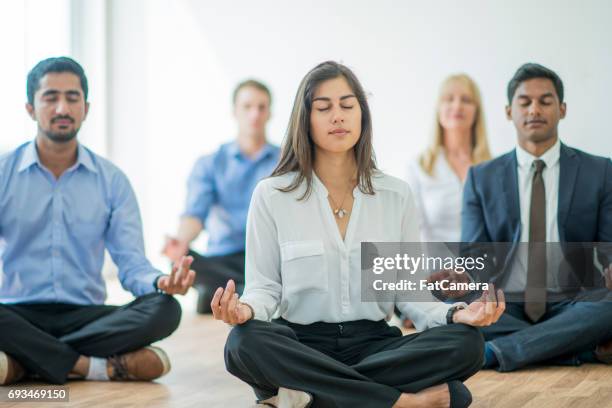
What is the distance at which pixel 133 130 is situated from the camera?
6660 mm

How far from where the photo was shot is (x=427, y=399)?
240 cm

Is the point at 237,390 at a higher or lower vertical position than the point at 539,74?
lower

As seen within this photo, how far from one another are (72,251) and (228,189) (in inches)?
81.3

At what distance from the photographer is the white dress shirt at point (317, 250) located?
8.50 ft

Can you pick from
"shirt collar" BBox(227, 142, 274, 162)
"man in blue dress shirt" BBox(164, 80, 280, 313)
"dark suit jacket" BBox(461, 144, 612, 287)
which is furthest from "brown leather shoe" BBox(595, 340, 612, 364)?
"shirt collar" BBox(227, 142, 274, 162)

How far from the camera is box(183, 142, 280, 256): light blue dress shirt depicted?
5.27m

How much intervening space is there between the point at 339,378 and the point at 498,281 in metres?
1.34

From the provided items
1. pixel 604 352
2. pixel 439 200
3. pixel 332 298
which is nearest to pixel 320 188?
pixel 332 298

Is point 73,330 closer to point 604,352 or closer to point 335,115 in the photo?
point 335,115

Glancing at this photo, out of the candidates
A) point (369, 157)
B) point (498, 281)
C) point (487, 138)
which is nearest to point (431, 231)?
point (487, 138)

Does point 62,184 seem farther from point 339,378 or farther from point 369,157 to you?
point 339,378

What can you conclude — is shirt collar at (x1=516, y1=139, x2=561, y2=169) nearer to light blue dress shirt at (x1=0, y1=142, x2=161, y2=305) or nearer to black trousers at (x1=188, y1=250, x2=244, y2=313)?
light blue dress shirt at (x1=0, y1=142, x2=161, y2=305)

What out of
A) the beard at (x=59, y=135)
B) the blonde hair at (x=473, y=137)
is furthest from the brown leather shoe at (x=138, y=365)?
the blonde hair at (x=473, y=137)

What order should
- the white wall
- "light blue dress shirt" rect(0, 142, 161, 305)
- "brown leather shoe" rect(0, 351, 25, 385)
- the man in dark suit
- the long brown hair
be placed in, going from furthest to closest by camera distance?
the white wall
the man in dark suit
"light blue dress shirt" rect(0, 142, 161, 305)
"brown leather shoe" rect(0, 351, 25, 385)
the long brown hair
